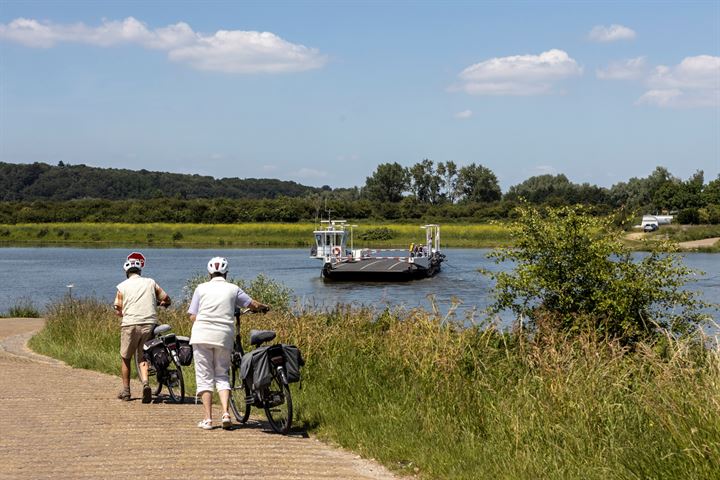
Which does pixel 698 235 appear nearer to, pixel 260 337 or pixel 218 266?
pixel 260 337

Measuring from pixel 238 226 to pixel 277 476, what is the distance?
365 ft

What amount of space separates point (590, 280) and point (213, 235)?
102371 mm

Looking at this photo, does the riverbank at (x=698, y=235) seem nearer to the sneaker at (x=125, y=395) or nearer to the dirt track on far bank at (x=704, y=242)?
the dirt track on far bank at (x=704, y=242)

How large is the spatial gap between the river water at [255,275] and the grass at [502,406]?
13.4 m

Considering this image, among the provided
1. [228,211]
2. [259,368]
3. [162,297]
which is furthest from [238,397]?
[228,211]

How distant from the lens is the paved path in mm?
7188

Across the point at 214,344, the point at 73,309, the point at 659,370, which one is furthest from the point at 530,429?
the point at 73,309

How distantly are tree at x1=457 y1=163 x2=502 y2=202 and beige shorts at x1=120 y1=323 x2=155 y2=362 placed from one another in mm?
170916

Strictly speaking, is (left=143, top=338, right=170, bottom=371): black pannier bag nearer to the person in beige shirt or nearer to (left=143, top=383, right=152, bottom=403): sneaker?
the person in beige shirt

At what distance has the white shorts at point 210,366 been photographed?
9055 millimetres

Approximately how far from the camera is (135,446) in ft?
26.4

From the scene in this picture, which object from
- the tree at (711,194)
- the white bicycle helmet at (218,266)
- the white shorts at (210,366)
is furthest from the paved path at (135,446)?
the tree at (711,194)

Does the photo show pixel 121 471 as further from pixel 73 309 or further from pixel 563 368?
pixel 73 309

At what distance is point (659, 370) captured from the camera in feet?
26.2
